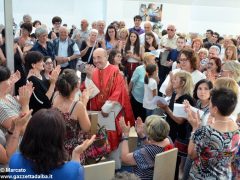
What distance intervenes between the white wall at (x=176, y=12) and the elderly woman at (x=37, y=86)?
6.55 meters

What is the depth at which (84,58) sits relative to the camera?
5113 millimetres

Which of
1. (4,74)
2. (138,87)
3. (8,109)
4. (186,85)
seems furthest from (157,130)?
(138,87)

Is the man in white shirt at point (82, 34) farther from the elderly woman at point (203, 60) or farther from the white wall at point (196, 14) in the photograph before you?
the white wall at point (196, 14)

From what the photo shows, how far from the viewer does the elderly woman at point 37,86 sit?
9.33 feet

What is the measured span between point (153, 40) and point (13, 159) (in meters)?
4.43

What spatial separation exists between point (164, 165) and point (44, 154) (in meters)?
0.99

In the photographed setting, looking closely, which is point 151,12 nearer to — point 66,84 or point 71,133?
point 66,84

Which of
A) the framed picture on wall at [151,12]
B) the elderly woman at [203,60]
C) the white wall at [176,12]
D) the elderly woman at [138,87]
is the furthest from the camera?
the framed picture on wall at [151,12]

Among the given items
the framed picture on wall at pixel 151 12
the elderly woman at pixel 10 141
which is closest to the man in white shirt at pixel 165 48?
the elderly woman at pixel 10 141

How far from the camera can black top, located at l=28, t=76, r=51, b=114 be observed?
9.32 ft

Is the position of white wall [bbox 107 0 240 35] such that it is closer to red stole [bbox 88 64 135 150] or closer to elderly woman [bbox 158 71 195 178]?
red stole [bbox 88 64 135 150]

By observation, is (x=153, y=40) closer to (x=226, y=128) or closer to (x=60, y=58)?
(x=60, y=58)

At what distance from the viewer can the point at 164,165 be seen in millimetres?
2080

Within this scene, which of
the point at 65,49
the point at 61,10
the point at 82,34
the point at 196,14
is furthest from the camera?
the point at 196,14
